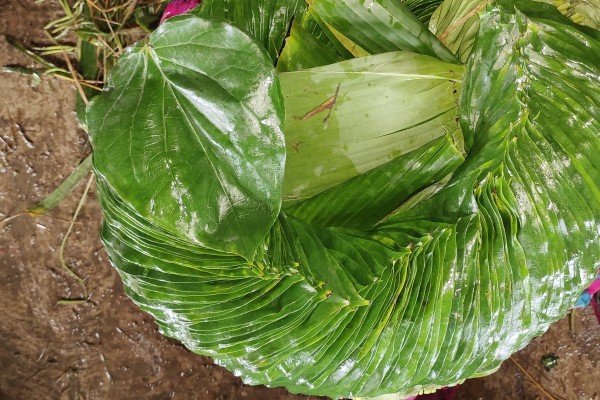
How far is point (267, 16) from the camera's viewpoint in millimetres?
1029

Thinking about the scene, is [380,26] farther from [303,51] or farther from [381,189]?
[381,189]

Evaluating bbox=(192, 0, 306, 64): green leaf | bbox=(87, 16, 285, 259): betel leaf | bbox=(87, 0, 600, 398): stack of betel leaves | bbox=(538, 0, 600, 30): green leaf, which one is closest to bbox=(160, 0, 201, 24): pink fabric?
bbox=(192, 0, 306, 64): green leaf

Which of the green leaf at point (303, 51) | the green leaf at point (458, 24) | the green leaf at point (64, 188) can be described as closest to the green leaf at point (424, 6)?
the green leaf at point (458, 24)

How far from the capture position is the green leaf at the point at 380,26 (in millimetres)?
917

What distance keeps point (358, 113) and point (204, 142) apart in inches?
11.1

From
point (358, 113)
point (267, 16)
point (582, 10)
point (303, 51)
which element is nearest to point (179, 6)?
point (267, 16)

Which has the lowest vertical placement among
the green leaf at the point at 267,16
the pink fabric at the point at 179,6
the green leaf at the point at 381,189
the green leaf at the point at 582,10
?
the pink fabric at the point at 179,6

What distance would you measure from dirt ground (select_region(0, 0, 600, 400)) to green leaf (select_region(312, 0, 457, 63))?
971 mm

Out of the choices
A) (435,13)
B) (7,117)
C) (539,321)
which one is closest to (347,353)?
(539,321)

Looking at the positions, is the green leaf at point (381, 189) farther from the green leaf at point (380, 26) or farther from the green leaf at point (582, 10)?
the green leaf at point (582, 10)

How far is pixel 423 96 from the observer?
93 cm

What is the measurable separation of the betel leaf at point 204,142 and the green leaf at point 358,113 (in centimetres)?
17

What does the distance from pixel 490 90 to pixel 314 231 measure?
33 cm

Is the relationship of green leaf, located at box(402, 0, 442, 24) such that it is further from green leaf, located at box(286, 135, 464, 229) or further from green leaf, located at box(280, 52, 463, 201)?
green leaf, located at box(286, 135, 464, 229)
